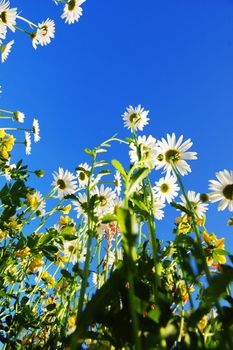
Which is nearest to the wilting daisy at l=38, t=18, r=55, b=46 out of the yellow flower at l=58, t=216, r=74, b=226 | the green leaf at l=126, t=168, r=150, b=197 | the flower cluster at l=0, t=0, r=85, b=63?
the flower cluster at l=0, t=0, r=85, b=63

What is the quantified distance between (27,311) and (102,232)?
55 centimetres

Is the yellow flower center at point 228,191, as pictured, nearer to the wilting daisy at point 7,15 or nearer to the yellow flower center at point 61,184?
the yellow flower center at point 61,184

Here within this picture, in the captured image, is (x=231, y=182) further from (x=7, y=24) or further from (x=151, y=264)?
(x=7, y=24)

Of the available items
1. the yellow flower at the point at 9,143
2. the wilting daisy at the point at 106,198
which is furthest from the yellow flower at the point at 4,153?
the wilting daisy at the point at 106,198

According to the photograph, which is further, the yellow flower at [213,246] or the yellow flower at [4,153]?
the yellow flower at [4,153]

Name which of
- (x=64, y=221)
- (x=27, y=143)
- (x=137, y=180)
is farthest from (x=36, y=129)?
(x=137, y=180)

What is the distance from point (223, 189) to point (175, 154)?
0.36 metres

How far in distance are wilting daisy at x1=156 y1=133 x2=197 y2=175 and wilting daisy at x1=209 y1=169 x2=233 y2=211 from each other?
190 millimetres

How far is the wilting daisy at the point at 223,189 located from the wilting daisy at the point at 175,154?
0.62 feet

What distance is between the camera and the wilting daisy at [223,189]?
6.66 feet

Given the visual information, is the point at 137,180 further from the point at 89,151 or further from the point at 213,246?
the point at 213,246

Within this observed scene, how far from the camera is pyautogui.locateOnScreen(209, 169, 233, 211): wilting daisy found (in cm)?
203

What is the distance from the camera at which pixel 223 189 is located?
2.09 meters

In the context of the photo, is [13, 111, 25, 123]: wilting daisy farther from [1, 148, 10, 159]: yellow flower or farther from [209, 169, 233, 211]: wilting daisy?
[209, 169, 233, 211]: wilting daisy
